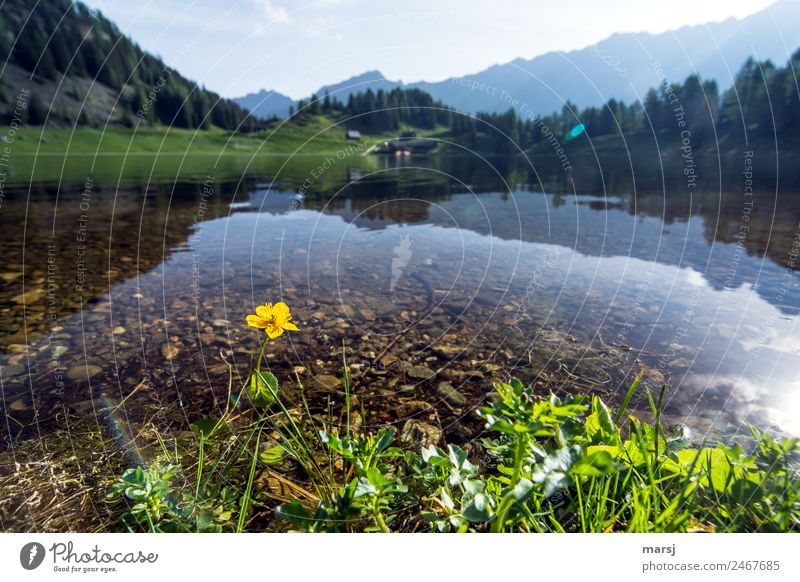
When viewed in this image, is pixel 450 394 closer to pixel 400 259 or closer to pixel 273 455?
pixel 273 455

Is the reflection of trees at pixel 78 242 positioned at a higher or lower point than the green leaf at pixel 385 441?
lower

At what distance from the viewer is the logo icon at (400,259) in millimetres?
6836

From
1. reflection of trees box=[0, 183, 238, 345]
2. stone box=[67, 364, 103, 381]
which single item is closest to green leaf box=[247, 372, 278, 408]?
stone box=[67, 364, 103, 381]

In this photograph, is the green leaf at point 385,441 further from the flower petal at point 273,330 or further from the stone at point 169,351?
the stone at point 169,351

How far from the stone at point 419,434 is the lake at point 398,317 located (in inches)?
4.3

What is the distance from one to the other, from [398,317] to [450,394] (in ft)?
6.17

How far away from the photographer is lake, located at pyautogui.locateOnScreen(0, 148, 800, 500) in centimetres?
344

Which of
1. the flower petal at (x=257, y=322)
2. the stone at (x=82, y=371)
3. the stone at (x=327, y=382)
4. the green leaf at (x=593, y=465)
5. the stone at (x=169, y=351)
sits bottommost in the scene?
the stone at (x=82, y=371)


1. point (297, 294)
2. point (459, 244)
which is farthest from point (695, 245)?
point (297, 294)

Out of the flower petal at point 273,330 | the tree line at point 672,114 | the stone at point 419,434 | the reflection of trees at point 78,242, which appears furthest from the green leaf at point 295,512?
the tree line at point 672,114
